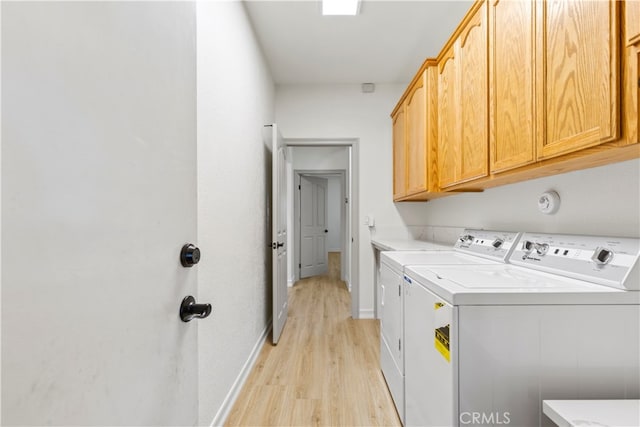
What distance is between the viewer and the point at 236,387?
177cm

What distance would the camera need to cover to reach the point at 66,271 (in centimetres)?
40

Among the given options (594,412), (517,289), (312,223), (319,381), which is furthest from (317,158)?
(594,412)

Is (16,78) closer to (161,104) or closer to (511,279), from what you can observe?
(161,104)

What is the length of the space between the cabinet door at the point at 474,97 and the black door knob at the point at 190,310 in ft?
4.67

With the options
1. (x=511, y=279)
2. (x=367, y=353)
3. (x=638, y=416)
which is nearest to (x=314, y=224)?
(x=367, y=353)

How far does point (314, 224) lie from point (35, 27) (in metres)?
5.13

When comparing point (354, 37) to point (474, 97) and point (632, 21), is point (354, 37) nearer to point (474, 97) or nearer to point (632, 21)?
point (474, 97)

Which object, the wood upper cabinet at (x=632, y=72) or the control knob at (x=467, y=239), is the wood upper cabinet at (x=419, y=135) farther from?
the wood upper cabinet at (x=632, y=72)

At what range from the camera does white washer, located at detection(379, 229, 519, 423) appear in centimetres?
150

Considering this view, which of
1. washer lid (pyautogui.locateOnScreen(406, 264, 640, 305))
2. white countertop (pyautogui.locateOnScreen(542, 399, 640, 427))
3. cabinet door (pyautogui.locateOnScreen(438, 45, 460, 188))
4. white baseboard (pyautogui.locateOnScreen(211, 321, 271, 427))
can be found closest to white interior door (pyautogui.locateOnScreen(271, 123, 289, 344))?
white baseboard (pyautogui.locateOnScreen(211, 321, 271, 427))

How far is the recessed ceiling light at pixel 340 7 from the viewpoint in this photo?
1.97 metres

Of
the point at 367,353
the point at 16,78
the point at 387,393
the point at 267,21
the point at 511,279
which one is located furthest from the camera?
the point at 367,353

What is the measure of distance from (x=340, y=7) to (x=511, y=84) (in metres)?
1.38

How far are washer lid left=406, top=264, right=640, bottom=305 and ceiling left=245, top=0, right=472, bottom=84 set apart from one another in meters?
1.93
